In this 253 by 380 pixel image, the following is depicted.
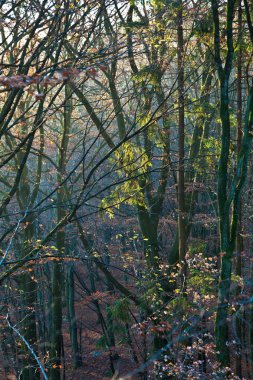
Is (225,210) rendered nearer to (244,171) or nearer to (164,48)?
(244,171)

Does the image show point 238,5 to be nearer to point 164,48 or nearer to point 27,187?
A: point 164,48

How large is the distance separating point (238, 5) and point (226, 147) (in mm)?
3161

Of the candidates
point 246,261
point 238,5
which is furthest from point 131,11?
point 246,261

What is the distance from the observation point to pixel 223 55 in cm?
939

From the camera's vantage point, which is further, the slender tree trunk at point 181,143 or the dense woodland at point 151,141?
the slender tree trunk at point 181,143

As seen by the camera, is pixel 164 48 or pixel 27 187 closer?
pixel 164 48

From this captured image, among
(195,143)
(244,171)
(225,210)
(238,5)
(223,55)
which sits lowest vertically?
(225,210)

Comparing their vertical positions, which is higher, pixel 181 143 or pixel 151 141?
pixel 151 141

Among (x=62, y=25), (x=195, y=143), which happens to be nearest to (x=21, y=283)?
(x=195, y=143)

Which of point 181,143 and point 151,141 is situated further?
point 151,141

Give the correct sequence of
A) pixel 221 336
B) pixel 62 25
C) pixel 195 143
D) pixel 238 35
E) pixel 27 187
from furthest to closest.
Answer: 1. pixel 27 187
2. pixel 195 143
3. pixel 238 35
4. pixel 221 336
5. pixel 62 25

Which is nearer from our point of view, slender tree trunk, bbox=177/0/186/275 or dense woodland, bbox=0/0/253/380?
dense woodland, bbox=0/0/253/380

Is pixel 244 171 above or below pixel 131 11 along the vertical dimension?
below

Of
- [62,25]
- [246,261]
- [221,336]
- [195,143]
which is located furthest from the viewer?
[246,261]
